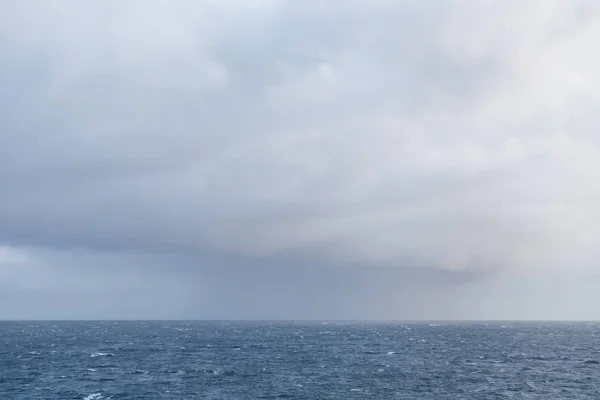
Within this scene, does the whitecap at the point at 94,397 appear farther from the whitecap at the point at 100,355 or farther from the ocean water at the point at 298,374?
the whitecap at the point at 100,355

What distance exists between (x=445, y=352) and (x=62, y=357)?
116 meters

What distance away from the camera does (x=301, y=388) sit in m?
119

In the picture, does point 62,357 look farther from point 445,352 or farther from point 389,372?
point 445,352

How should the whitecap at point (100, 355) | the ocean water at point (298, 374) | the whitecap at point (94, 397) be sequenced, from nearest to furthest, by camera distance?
the whitecap at point (94, 397), the ocean water at point (298, 374), the whitecap at point (100, 355)

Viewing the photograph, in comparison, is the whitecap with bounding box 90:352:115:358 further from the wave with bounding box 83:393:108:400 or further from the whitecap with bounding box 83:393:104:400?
the wave with bounding box 83:393:108:400

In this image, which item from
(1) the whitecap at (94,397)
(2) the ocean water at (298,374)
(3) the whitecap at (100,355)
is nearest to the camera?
(1) the whitecap at (94,397)

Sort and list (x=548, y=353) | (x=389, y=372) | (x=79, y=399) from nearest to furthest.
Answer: (x=79, y=399) < (x=389, y=372) < (x=548, y=353)

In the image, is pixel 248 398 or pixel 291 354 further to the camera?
pixel 291 354

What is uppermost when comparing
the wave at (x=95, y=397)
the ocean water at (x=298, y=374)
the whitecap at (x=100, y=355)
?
the whitecap at (x=100, y=355)

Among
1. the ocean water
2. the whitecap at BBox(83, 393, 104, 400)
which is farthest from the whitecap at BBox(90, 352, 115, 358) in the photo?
the whitecap at BBox(83, 393, 104, 400)

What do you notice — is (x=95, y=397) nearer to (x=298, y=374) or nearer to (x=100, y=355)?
(x=298, y=374)

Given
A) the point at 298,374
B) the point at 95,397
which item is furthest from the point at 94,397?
the point at 298,374

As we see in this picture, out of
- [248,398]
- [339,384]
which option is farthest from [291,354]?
[248,398]

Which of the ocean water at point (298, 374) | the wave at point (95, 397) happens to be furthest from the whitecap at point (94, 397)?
the ocean water at point (298, 374)
